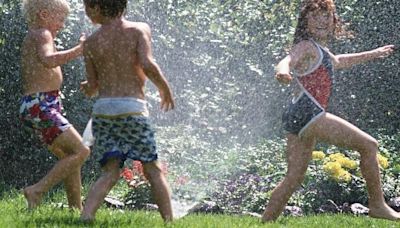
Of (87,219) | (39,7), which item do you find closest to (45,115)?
(39,7)

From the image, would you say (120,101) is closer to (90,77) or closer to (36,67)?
(90,77)

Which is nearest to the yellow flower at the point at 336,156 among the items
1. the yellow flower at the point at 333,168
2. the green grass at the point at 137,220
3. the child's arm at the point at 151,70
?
the yellow flower at the point at 333,168

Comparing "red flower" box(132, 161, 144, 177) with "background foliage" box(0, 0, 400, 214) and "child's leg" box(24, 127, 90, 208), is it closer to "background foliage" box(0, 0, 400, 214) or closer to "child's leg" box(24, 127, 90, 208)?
"background foliage" box(0, 0, 400, 214)

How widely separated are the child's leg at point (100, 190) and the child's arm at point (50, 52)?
2.48 ft

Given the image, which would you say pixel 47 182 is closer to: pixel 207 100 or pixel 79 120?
pixel 79 120

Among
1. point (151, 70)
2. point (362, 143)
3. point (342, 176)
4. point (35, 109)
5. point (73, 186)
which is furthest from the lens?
point (342, 176)

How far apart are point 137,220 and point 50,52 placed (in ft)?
3.62

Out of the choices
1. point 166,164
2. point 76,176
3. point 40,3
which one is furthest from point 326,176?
point 40,3

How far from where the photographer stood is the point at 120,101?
466cm

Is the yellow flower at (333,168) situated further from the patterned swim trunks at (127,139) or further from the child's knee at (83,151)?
the patterned swim trunks at (127,139)

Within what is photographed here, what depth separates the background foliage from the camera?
25.6 ft

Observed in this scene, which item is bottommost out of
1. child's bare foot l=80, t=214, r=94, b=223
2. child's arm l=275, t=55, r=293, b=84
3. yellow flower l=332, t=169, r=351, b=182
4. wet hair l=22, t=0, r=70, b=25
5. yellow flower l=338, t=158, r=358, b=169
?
yellow flower l=332, t=169, r=351, b=182

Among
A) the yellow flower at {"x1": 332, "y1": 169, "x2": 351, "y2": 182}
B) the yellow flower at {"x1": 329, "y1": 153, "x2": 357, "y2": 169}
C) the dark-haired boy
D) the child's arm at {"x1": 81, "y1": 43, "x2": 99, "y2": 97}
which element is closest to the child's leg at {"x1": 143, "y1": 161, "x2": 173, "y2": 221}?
the dark-haired boy

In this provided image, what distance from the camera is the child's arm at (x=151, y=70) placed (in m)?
4.57
